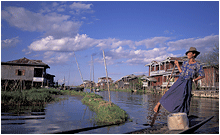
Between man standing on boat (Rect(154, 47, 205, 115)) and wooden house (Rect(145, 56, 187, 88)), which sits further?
wooden house (Rect(145, 56, 187, 88))

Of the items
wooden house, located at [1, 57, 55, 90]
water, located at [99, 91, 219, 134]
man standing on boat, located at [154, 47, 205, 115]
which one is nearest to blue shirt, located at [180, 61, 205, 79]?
man standing on boat, located at [154, 47, 205, 115]

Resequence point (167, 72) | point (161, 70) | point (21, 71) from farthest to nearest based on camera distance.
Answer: point (161, 70) < point (167, 72) < point (21, 71)

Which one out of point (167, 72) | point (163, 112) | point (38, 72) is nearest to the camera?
point (163, 112)

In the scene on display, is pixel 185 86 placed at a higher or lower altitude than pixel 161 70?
lower

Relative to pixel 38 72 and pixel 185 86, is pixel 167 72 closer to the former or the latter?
pixel 38 72

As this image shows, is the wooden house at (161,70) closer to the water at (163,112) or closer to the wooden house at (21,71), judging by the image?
the wooden house at (21,71)

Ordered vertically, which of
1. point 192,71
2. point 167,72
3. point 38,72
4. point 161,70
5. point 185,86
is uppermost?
point 161,70

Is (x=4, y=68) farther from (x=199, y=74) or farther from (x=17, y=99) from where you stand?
(x=199, y=74)

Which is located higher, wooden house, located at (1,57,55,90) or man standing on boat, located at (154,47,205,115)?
wooden house, located at (1,57,55,90)

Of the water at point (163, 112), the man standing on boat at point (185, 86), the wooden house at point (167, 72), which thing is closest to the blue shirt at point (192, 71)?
the man standing on boat at point (185, 86)

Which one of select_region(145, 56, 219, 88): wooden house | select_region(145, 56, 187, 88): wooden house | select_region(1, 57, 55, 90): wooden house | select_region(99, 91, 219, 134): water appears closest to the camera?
select_region(99, 91, 219, 134): water

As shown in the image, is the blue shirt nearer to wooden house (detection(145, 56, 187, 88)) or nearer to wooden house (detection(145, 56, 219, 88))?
wooden house (detection(145, 56, 219, 88))

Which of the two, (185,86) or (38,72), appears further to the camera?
(38,72)

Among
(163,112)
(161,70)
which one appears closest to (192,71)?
(163,112)
